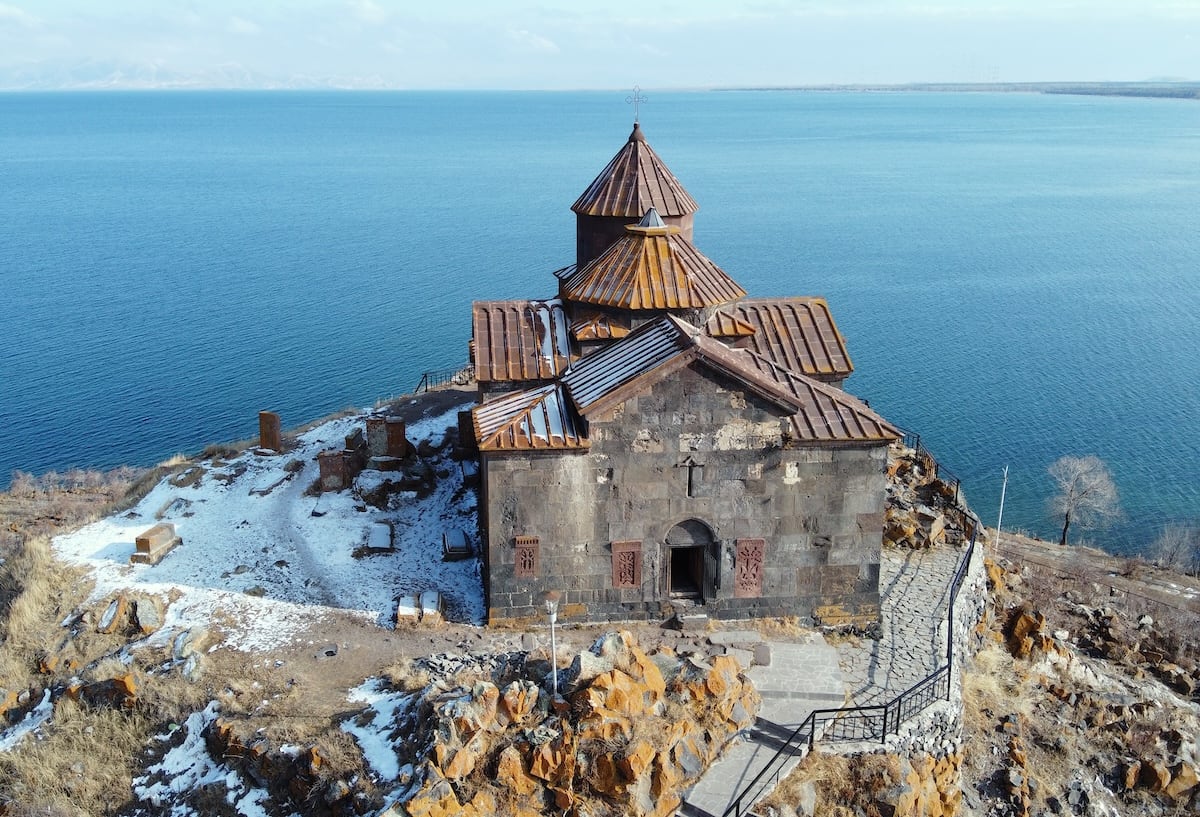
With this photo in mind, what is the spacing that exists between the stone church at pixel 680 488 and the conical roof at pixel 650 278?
0.56 meters

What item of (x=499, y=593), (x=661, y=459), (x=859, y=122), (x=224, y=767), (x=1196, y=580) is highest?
(x=859, y=122)

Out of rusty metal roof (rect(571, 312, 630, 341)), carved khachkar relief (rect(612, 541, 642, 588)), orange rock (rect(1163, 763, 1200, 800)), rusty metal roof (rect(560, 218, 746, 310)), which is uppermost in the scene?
rusty metal roof (rect(560, 218, 746, 310))

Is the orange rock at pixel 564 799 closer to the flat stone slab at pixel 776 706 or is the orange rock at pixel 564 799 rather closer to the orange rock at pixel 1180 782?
the flat stone slab at pixel 776 706

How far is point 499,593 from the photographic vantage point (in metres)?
13.3

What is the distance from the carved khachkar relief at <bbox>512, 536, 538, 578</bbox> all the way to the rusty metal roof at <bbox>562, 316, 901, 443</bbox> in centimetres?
186

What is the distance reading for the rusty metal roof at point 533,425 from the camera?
41.7ft

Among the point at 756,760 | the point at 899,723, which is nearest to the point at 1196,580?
the point at 899,723

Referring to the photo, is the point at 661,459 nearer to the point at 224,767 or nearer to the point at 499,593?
the point at 499,593

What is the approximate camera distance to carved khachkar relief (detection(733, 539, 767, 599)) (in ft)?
43.9

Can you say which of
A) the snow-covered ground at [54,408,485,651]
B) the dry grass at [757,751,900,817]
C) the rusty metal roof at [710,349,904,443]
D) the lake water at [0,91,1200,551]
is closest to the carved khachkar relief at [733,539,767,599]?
the rusty metal roof at [710,349,904,443]

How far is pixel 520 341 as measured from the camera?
50.6ft

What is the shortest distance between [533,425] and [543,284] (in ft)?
117

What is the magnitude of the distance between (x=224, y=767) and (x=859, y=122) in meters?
168

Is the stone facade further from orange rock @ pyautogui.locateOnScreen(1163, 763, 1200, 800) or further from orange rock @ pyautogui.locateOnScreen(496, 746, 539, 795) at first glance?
orange rock @ pyautogui.locateOnScreen(1163, 763, 1200, 800)
